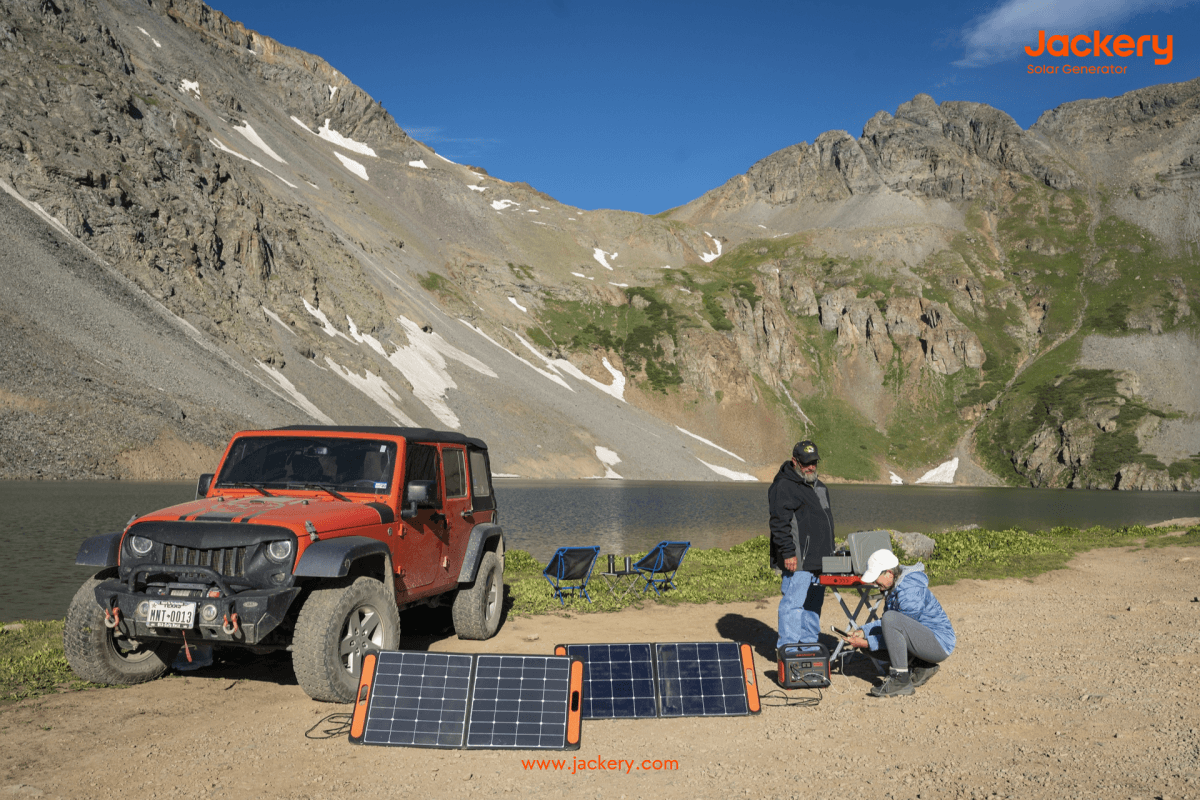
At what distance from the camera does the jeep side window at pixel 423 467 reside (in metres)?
8.94

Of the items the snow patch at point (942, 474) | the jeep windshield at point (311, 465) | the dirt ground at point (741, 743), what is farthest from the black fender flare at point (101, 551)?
the snow patch at point (942, 474)

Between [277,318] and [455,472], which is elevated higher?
[277,318]

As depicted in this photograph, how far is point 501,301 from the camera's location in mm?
118938

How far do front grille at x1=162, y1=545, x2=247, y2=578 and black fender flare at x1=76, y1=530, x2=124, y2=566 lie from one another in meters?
0.93

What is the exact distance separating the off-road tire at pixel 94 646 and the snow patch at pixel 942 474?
13350 centimetres

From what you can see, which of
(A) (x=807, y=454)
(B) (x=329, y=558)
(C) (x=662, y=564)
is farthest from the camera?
(C) (x=662, y=564)

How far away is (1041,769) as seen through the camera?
5.66 m

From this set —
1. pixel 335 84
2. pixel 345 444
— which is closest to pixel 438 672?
pixel 345 444

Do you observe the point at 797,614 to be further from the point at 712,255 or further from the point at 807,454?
the point at 712,255

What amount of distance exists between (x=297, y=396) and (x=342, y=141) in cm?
10570

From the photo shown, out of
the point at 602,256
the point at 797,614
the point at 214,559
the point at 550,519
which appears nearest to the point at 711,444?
the point at 602,256

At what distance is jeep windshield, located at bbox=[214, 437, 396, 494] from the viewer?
8.62 meters

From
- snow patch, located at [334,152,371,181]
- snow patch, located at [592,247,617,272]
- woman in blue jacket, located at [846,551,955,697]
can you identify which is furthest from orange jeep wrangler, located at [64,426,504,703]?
snow patch, located at [592,247,617,272]

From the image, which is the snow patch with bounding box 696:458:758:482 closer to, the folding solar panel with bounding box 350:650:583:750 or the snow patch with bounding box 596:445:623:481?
the snow patch with bounding box 596:445:623:481
